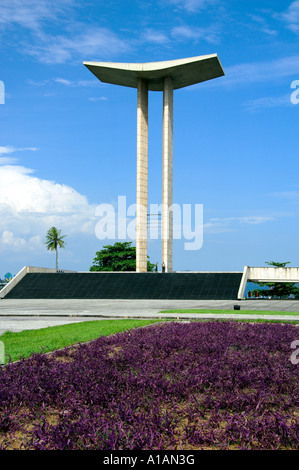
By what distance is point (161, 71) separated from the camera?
49562 millimetres

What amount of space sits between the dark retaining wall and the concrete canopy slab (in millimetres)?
21535

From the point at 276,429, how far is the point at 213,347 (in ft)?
15.6

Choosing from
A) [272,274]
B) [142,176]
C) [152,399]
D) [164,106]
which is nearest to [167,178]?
[142,176]

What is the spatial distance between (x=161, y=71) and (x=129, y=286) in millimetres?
23521

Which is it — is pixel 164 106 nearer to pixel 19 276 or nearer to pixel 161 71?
pixel 161 71

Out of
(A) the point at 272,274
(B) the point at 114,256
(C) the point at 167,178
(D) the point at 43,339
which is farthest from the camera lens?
(B) the point at 114,256

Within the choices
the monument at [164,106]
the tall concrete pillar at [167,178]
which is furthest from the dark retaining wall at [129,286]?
the monument at [164,106]

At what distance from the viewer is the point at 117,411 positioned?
17.7ft

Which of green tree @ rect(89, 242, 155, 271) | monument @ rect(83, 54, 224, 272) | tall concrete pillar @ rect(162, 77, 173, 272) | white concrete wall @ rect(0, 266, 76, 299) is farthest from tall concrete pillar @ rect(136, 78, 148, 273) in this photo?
green tree @ rect(89, 242, 155, 271)

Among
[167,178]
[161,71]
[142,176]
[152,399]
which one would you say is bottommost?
[152,399]

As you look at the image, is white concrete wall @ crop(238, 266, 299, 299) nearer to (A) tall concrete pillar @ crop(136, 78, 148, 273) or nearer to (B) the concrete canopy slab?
(A) tall concrete pillar @ crop(136, 78, 148, 273)
